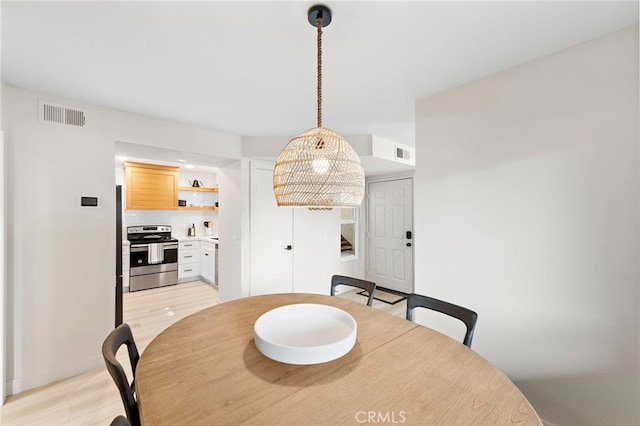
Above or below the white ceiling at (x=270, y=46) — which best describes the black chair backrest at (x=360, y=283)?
below

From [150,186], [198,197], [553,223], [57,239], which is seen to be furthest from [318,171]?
[198,197]

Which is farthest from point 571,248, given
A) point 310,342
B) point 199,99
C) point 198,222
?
point 198,222

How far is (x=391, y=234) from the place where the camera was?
460 cm

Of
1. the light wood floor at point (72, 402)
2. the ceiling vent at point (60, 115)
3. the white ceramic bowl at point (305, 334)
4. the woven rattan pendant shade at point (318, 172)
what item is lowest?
the light wood floor at point (72, 402)

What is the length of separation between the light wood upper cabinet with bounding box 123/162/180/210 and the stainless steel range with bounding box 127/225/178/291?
0.50 m

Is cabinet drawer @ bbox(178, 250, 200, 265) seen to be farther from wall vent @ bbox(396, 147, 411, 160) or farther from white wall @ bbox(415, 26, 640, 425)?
white wall @ bbox(415, 26, 640, 425)

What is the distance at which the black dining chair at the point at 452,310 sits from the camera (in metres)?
1.35

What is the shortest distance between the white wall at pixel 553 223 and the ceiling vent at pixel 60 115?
3.09 meters

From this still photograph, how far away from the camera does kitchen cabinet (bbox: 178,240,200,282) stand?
5.02 meters

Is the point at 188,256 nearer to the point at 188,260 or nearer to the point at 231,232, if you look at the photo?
the point at 188,260

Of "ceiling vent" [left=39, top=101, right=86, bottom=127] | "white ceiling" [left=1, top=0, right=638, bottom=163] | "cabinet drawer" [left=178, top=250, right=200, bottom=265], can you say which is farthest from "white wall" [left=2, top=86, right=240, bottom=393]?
"cabinet drawer" [left=178, top=250, right=200, bottom=265]

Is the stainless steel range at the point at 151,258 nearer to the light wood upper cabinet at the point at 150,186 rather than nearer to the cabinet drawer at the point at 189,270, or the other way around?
the cabinet drawer at the point at 189,270

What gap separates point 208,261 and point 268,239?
1.94m
